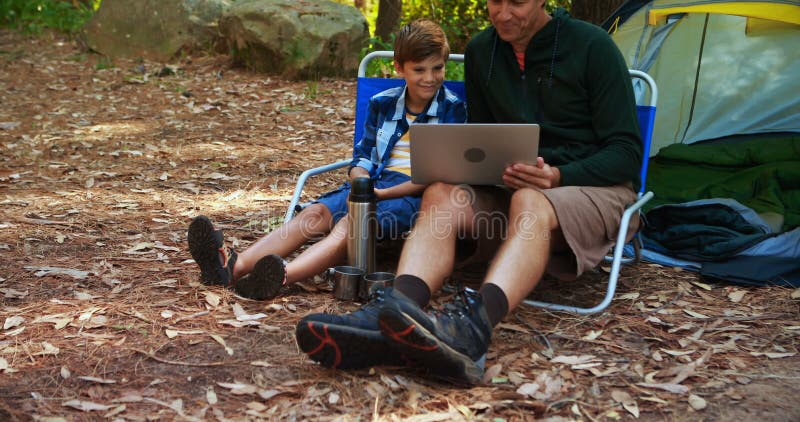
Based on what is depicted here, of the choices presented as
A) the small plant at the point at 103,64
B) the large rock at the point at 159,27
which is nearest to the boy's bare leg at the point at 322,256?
the large rock at the point at 159,27

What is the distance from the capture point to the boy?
3.00 m

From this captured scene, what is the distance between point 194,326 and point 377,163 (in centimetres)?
Answer: 115

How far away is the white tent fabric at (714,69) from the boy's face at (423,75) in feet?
5.88

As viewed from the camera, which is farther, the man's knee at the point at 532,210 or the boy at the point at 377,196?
the boy at the point at 377,196

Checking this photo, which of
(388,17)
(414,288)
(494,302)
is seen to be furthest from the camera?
(388,17)

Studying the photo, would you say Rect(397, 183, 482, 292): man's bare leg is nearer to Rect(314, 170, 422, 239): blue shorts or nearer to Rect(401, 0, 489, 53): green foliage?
Rect(314, 170, 422, 239): blue shorts

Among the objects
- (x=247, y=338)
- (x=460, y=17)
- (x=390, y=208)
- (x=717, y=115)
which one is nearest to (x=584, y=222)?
(x=390, y=208)

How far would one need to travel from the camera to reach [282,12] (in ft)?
25.5

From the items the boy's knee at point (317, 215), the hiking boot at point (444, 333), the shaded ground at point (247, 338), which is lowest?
the shaded ground at point (247, 338)

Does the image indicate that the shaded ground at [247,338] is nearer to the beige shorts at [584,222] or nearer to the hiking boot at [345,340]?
the hiking boot at [345,340]

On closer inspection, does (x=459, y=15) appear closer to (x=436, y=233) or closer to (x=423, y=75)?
(x=423, y=75)

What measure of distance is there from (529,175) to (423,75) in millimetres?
741

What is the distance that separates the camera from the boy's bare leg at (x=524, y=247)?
2.53 metres

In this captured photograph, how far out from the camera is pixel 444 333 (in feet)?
7.36
